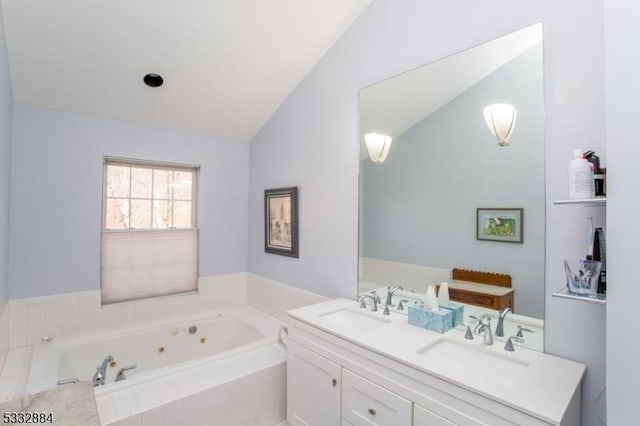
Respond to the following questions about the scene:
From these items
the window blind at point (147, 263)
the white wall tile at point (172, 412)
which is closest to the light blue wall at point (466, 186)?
Result: the white wall tile at point (172, 412)

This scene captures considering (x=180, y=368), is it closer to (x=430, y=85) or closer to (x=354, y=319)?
(x=354, y=319)

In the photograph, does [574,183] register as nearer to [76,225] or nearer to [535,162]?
[535,162]

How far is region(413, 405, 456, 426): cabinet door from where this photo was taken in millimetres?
1310

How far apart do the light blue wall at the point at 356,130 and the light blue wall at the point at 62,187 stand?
1.19m

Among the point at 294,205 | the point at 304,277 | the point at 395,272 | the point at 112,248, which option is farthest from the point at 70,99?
the point at 395,272

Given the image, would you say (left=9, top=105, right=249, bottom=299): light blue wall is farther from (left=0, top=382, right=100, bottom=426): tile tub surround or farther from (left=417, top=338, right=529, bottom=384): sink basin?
(left=417, top=338, right=529, bottom=384): sink basin

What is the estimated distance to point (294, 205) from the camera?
2.98 metres

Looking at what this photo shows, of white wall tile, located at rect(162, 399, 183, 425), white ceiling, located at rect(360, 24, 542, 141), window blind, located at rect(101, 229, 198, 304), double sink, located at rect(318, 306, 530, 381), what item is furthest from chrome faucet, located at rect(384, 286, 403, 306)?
window blind, located at rect(101, 229, 198, 304)

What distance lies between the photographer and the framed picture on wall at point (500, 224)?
5.40 ft

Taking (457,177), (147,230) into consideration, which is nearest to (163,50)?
(147,230)

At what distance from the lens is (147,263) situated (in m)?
3.18

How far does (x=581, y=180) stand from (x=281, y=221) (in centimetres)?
234

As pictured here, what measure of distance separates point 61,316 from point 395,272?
2.65 metres

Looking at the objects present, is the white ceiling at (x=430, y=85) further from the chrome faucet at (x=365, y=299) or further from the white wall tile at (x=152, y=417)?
the white wall tile at (x=152, y=417)
